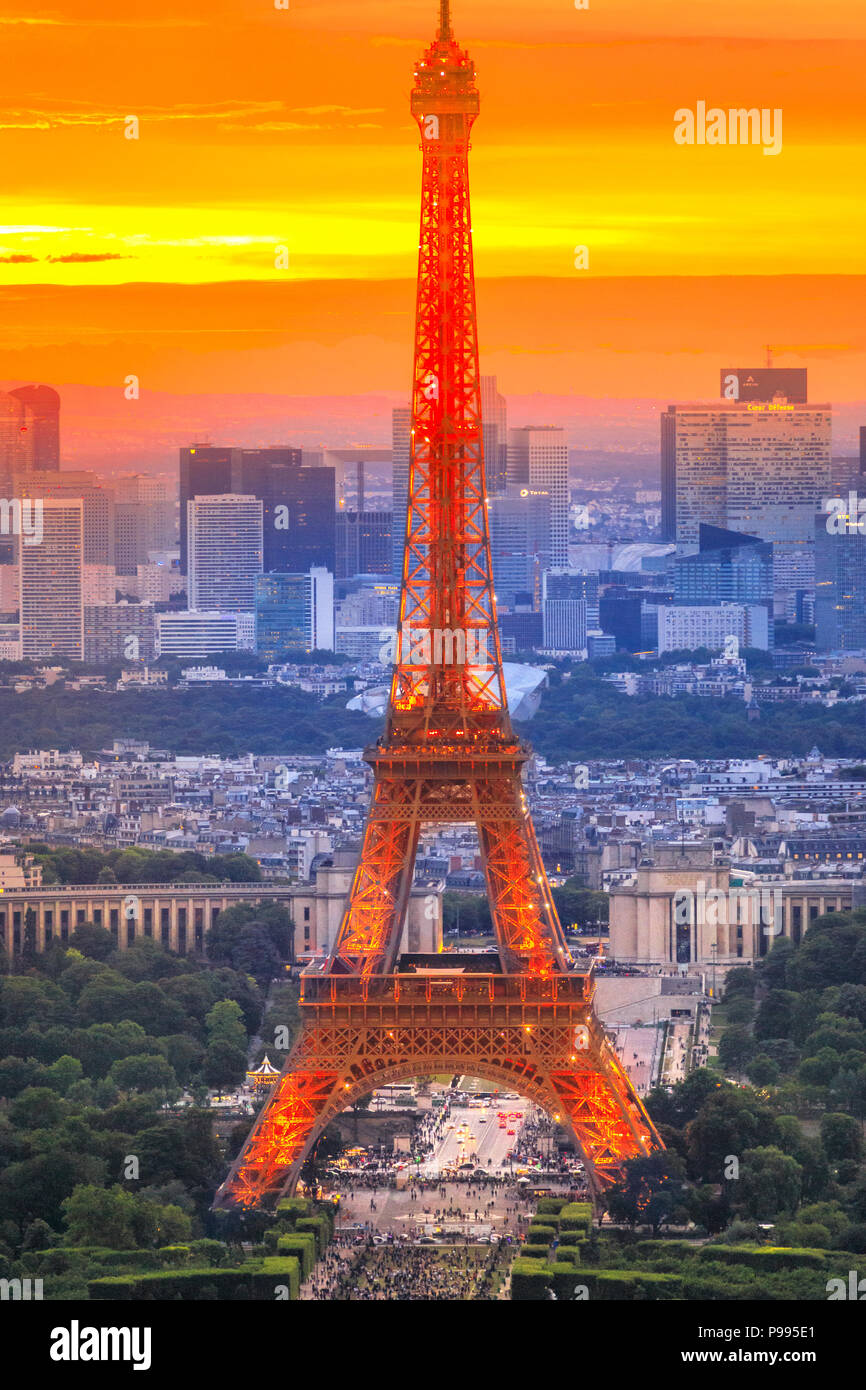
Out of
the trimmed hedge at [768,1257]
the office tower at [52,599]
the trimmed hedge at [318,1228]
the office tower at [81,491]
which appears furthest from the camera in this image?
the office tower at [52,599]

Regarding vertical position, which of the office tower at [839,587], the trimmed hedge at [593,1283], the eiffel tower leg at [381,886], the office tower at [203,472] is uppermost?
the office tower at [203,472]

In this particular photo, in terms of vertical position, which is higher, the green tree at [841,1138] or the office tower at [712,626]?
the office tower at [712,626]

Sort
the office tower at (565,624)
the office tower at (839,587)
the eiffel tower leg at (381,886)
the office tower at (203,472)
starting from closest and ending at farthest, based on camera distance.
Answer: the eiffel tower leg at (381,886)
the office tower at (203,472)
the office tower at (839,587)
the office tower at (565,624)

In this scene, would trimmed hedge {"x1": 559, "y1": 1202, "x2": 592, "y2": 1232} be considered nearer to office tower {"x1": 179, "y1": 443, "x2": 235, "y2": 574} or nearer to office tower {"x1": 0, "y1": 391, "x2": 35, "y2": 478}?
office tower {"x1": 0, "y1": 391, "x2": 35, "y2": 478}

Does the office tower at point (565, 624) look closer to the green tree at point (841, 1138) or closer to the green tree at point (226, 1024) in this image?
the green tree at point (226, 1024)

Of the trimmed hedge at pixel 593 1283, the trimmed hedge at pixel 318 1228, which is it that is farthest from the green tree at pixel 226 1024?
the trimmed hedge at pixel 593 1283
